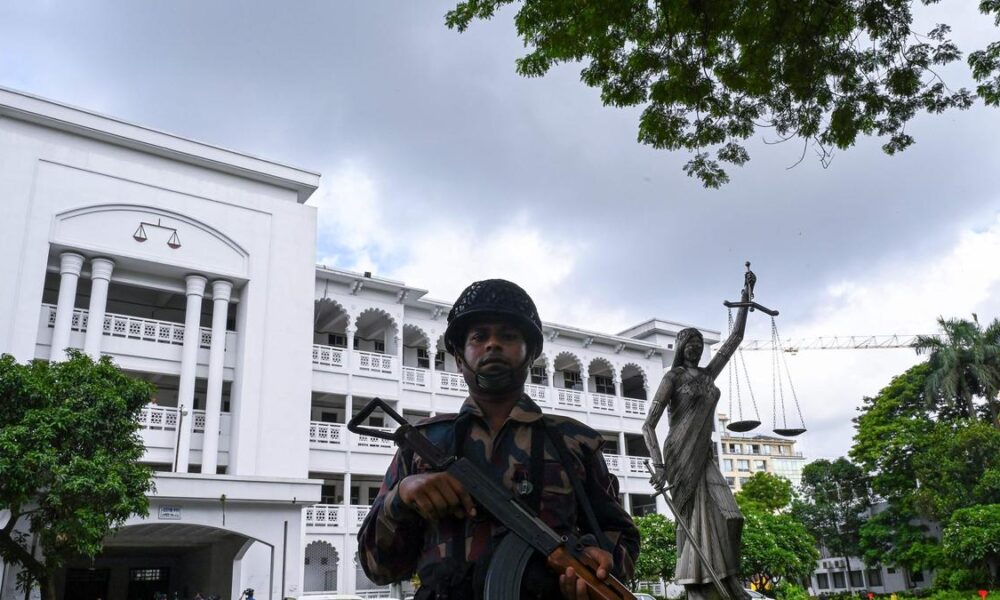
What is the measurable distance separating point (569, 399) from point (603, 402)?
5.82ft

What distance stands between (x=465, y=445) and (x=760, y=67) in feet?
18.3

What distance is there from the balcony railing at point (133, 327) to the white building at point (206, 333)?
54mm

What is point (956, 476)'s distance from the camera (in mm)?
29234

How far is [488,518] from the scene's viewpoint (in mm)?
2061

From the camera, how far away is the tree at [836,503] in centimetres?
3881

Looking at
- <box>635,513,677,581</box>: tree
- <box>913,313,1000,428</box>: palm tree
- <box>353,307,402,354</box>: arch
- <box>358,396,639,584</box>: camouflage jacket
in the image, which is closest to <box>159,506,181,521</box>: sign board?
<box>353,307,402,354</box>: arch

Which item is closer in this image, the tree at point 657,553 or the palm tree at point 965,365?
the tree at point 657,553

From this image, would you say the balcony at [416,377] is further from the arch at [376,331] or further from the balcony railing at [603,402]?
the balcony railing at [603,402]

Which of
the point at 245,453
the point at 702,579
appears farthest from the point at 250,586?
the point at 702,579

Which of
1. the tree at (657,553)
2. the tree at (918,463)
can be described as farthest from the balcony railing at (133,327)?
the tree at (918,463)

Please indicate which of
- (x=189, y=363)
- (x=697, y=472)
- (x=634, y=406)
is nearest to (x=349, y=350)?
(x=189, y=363)

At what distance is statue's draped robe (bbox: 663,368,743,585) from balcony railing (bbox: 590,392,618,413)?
26.4 m

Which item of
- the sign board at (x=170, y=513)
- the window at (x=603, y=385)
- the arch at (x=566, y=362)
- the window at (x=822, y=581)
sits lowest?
the window at (x=822, y=581)

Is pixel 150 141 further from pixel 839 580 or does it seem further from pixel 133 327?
pixel 839 580
